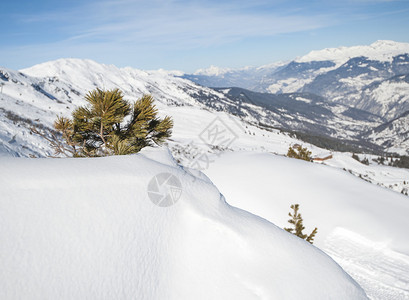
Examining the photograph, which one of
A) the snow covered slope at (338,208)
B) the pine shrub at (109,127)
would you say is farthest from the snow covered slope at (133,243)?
the snow covered slope at (338,208)

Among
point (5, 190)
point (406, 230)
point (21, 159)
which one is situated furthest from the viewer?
point (406, 230)

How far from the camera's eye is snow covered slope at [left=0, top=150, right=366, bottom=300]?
7.33ft

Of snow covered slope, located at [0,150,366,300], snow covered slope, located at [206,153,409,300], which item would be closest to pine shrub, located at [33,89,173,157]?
snow covered slope, located at [0,150,366,300]

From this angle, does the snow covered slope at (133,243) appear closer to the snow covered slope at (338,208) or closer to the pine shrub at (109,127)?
the pine shrub at (109,127)

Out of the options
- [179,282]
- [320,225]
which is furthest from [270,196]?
[179,282]

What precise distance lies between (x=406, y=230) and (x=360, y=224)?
4.85ft

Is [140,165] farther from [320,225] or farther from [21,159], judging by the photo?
[320,225]

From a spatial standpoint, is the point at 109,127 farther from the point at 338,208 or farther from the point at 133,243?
the point at 338,208

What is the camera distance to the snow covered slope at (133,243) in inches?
88.0

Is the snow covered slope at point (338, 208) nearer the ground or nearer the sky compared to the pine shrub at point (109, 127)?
nearer the ground

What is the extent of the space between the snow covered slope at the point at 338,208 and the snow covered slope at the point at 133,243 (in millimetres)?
3922

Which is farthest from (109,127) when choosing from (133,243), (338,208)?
(338,208)

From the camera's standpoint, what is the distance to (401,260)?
7285mm

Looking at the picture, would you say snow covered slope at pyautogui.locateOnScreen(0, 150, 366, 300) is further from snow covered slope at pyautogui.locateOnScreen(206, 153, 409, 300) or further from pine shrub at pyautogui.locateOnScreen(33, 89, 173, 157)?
snow covered slope at pyautogui.locateOnScreen(206, 153, 409, 300)
